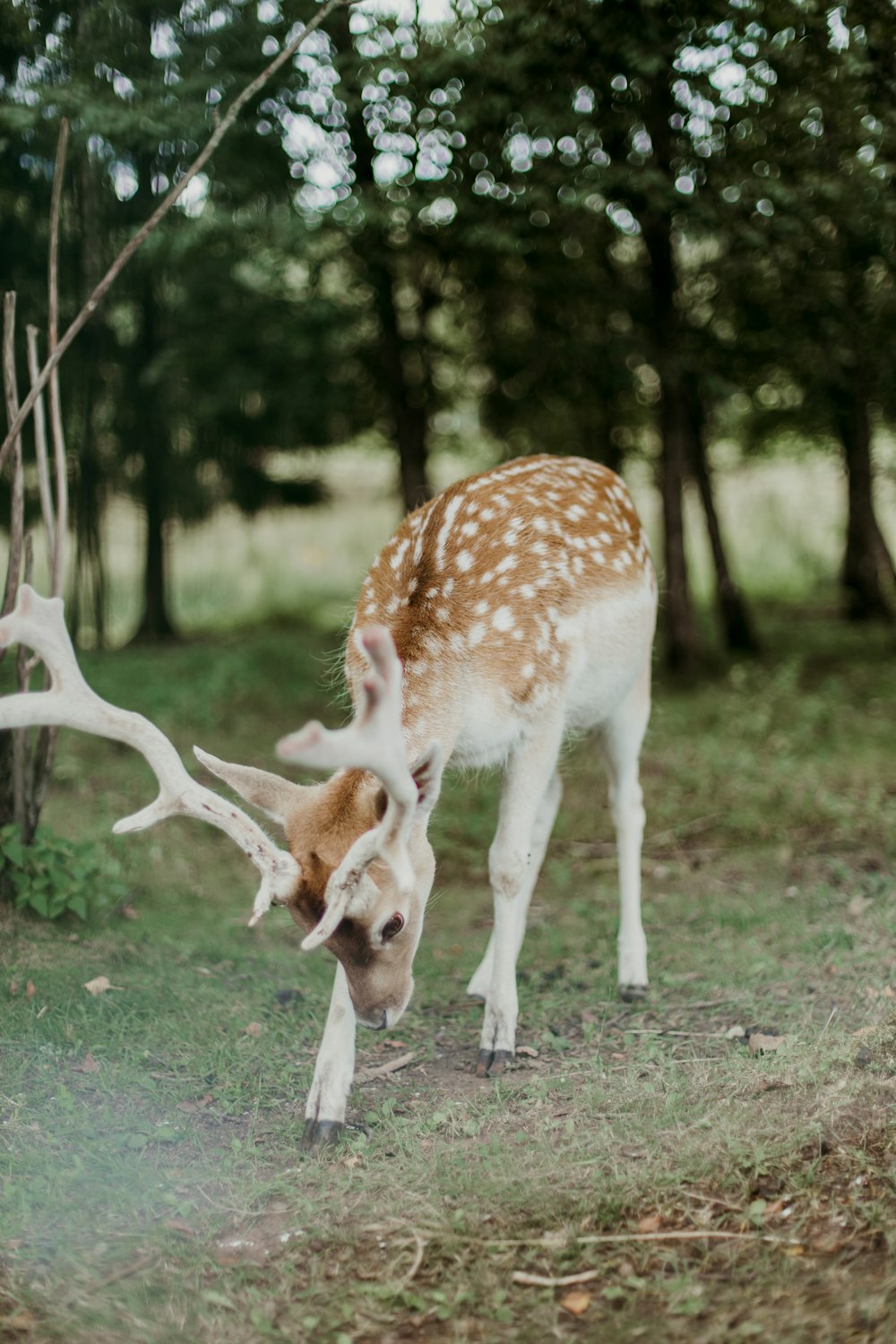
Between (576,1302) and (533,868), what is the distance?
7.37ft

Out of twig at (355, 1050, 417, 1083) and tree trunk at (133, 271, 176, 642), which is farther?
tree trunk at (133, 271, 176, 642)

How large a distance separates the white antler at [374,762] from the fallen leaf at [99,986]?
1568 millimetres

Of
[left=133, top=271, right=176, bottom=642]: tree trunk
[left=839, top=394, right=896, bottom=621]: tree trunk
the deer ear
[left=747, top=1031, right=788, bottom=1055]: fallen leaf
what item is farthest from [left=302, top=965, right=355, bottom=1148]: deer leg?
[left=133, top=271, right=176, bottom=642]: tree trunk

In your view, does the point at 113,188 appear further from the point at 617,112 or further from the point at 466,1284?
the point at 466,1284

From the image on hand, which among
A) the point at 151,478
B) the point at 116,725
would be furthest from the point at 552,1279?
the point at 151,478

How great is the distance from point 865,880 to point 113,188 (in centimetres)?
541

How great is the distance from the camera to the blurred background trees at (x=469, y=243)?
638 centimetres

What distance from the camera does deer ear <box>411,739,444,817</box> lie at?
3.49 m

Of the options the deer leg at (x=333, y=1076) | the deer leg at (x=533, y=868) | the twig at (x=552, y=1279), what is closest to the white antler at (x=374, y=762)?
the deer leg at (x=333, y=1076)

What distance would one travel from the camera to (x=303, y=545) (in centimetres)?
1717

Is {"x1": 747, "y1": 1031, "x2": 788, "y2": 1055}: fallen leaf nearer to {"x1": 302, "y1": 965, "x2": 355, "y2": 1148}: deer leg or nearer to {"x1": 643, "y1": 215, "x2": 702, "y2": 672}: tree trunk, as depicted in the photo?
{"x1": 302, "y1": 965, "x2": 355, "y2": 1148}: deer leg

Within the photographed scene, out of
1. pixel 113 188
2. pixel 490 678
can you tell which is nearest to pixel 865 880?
pixel 490 678

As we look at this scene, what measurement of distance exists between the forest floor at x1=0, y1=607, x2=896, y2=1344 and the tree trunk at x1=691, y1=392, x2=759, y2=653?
4.16 meters

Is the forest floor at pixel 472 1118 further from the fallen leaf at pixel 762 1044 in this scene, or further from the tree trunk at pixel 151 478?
the tree trunk at pixel 151 478
